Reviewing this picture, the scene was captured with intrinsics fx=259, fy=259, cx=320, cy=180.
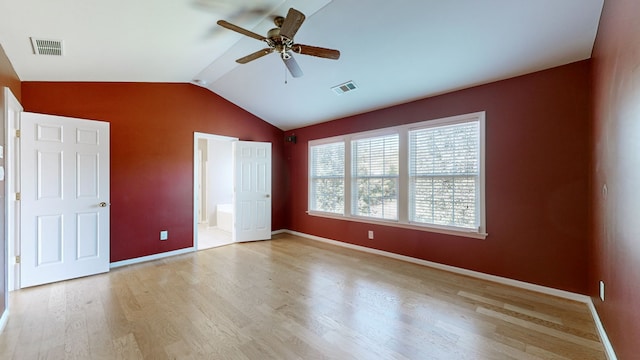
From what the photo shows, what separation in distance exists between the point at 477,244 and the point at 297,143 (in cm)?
386

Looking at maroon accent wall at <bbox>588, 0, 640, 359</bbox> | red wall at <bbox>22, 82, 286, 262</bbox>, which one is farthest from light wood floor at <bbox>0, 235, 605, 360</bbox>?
red wall at <bbox>22, 82, 286, 262</bbox>

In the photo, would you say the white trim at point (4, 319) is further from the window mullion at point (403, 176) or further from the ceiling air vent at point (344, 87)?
the window mullion at point (403, 176)

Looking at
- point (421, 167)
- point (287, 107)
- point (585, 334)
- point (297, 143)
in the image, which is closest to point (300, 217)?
point (297, 143)

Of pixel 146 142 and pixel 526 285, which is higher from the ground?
pixel 146 142

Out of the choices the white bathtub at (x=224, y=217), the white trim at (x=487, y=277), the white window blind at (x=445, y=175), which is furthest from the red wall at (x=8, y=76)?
the white trim at (x=487, y=277)

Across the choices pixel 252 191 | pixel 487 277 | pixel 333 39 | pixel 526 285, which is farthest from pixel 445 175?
pixel 252 191

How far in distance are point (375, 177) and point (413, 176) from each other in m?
0.68

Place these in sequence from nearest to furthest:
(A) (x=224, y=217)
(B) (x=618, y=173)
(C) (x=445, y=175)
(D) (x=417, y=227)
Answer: (B) (x=618, y=173)
(C) (x=445, y=175)
(D) (x=417, y=227)
(A) (x=224, y=217)

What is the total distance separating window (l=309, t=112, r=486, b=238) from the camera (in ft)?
10.9

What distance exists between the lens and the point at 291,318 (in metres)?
2.31

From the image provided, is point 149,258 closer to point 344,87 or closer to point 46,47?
point 46,47

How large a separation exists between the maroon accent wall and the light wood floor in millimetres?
453

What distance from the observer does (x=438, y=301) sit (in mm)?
2627

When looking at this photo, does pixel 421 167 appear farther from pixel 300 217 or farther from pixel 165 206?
pixel 165 206
